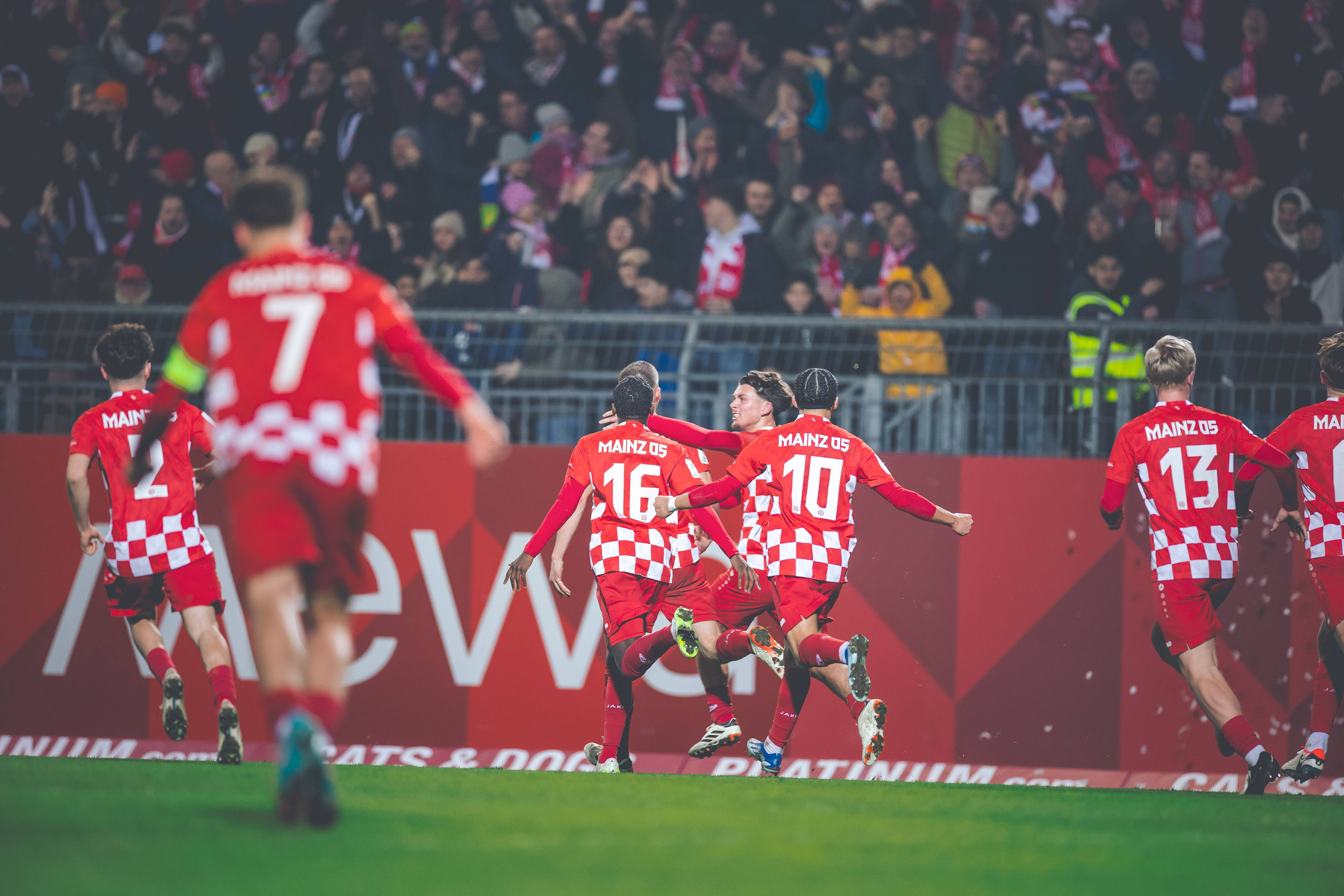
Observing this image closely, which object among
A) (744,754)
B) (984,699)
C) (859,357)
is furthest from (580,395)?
(984,699)

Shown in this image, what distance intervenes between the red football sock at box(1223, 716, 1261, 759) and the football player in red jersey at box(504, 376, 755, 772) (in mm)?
2524

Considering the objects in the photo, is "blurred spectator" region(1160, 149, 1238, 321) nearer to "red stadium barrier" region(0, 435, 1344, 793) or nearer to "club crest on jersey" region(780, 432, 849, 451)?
"red stadium barrier" region(0, 435, 1344, 793)

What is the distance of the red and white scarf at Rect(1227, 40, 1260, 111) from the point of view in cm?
1109

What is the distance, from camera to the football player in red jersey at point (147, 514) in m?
6.82

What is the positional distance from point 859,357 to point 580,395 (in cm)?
189

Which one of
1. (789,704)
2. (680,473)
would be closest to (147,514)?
(680,473)

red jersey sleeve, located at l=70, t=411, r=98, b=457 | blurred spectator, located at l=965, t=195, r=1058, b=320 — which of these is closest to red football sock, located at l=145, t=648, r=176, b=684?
red jersey sleeve, located at l=70, t=411, r=98, b=457

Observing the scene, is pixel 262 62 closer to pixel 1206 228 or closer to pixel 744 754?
pixel 744 754

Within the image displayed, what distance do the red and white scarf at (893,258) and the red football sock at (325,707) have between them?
7.16 m

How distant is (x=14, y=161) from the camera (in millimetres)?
10688

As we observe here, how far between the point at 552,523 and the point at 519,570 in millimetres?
339

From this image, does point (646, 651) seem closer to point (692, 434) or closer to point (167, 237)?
point (692, 434)

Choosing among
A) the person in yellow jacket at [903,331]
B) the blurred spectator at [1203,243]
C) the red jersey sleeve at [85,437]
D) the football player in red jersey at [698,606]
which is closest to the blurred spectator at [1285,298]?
the blurred spectator at [1203,243]

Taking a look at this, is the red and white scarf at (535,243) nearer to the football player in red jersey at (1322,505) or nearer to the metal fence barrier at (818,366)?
the metal fence barrier at (818,366)
